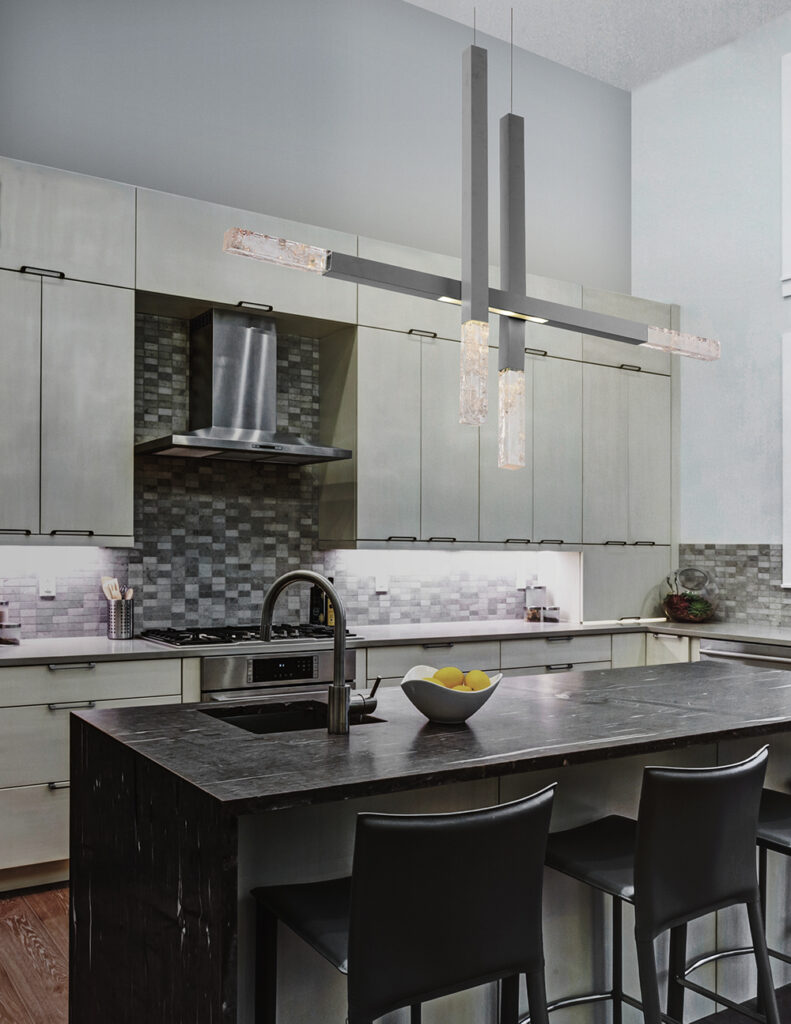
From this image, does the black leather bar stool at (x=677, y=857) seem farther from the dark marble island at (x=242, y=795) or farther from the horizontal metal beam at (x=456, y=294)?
the horizontal metal beam at (x=456, y=294)

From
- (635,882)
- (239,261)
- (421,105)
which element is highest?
(421,105)

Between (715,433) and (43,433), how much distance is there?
4.01 m

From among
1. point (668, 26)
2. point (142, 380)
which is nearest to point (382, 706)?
point (142, 380)

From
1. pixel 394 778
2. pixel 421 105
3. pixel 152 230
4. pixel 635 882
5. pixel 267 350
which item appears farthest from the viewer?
pixel 421 105

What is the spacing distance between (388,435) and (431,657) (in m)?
1.15

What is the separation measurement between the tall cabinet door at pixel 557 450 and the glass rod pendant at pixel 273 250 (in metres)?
3.04

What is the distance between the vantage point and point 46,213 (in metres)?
3.94

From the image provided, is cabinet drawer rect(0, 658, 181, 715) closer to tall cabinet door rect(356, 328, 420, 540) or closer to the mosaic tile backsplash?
the mosaic tile backsplash

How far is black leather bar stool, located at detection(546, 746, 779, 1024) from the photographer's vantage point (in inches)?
80.7

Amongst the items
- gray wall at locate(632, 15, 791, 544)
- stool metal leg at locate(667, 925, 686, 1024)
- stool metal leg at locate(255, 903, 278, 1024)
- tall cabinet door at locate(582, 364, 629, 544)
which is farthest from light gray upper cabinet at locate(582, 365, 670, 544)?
stool metal leg at locate(255, 903, 278, 1024)

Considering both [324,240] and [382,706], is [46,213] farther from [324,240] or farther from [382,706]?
[382,706]

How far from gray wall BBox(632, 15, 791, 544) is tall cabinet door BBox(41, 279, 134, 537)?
3.63 metres

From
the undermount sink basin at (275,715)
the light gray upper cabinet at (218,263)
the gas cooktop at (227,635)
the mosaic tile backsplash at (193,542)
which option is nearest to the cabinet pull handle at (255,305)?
the light gray upper cabinet at (218,263)

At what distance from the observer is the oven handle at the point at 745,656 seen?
4.73 m
